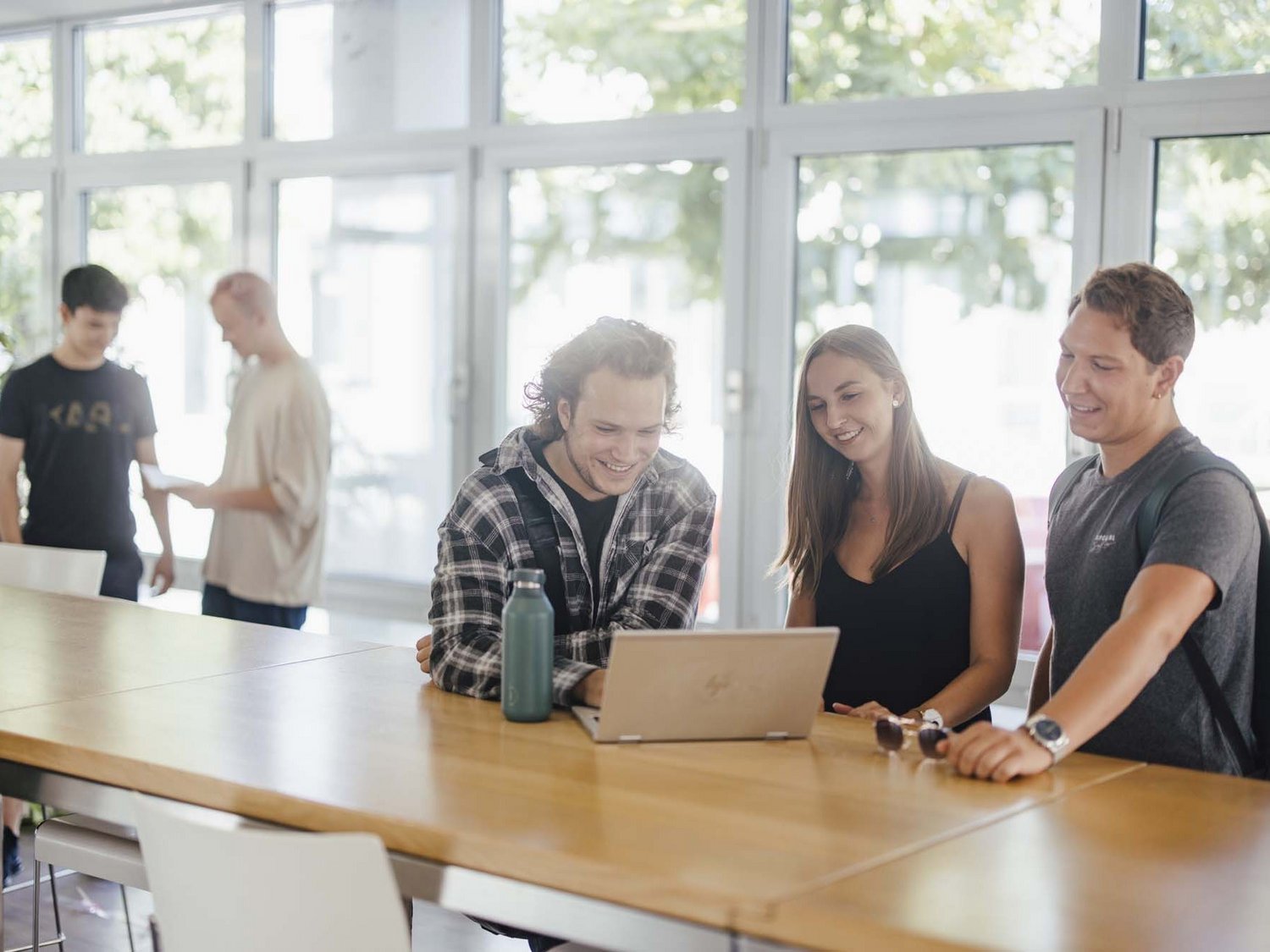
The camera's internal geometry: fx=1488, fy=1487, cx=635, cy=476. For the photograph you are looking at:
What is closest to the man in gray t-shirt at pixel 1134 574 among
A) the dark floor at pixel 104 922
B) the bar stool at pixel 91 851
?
the bar stool at pixel 91 851

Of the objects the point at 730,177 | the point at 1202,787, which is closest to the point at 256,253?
the point at 730,177

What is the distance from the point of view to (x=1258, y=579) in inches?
81.2

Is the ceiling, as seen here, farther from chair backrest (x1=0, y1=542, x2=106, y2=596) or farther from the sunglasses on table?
the sunglasses on table

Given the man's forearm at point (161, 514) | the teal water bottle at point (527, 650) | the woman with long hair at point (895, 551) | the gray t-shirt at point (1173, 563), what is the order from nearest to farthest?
the gray t-shirt at point (1173, 563), the teal water bottle at point (527, 650), the woman with long hair at point (895, 551), the man's forearm at point (161, 514)

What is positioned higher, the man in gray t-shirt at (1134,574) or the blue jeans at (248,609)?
the man in gray t-shirt at (1134,574)

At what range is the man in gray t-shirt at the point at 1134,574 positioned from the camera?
1.88 metres

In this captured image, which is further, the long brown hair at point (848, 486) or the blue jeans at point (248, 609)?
the blue jeans at point (248, 609)

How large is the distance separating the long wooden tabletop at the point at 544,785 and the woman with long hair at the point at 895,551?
291mm

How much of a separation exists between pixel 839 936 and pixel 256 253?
4782 millimetres

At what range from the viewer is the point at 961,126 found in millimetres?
4277

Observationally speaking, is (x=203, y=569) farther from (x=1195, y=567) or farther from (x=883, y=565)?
(x=1195, y=567)

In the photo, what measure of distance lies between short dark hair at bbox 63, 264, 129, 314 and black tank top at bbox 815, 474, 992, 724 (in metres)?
2.67

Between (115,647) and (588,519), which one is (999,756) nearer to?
(588,519)

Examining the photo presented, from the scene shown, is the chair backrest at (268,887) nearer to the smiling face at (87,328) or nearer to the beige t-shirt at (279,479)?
the beige t-shirt at (279,479)
